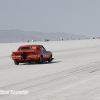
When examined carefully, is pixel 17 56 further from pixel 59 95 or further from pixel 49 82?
pixel 59 95

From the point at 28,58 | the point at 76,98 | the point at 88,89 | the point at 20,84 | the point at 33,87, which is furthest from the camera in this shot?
the point at 28,58

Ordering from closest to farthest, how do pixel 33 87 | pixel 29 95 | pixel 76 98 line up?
pixel 76 98 < pixel 29 95 < pixel 33 87

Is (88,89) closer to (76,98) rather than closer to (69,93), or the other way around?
(69,93)

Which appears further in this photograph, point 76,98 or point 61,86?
point 61,86

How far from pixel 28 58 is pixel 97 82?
8286 millimetres

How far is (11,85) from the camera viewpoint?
9.84m

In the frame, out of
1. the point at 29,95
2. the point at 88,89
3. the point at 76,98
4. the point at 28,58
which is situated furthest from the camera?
the point at 28,58

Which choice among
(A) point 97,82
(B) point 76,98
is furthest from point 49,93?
(A) point 97,82

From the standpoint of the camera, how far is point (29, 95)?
7922 millimetres

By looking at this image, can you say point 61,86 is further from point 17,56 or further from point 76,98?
point 17,56

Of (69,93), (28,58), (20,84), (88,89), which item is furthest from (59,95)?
(28,58)

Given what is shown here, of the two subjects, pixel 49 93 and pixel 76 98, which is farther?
pixel 49 93

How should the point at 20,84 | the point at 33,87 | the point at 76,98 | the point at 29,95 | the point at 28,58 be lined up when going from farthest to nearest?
the point at 28,58, the point at 20,84, the point at 33,87, the point at 29,95, the point at 76,98

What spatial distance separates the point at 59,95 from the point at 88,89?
1.35 metres
